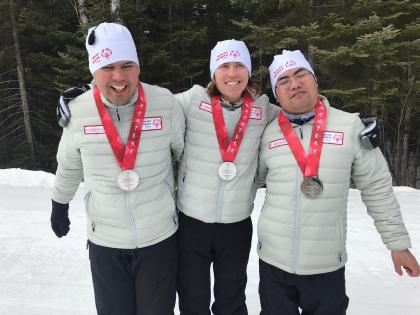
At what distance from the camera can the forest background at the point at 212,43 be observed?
8828 millimetres

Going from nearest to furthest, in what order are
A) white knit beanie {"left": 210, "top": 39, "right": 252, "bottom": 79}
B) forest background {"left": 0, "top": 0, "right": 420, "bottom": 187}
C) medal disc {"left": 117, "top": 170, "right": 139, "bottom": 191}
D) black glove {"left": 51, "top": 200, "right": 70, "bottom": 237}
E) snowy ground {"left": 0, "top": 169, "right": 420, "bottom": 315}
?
medal disc {"left": 117, "top": 170, "right": 139, "bottom": 191} → white knit beanie {"left": 210, "top": 39, "right": 252, "bottom": 79} → black glove {"left": 51, "top": 200, "right": 70, "bottom": 237} → snowy ground {"left": 0, "top": 169, "right": 420, "bottom": 315} → forest background {"left": 0, "top": 0, "right": 420, "bottom": 187}

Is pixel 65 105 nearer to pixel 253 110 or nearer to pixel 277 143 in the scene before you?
pixel 253 110

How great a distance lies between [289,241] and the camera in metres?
2.40

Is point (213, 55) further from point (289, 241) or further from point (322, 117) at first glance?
point (289, 241)

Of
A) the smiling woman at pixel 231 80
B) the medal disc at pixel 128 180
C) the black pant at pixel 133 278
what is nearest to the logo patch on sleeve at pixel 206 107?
the smiling woman at pixel 231 80

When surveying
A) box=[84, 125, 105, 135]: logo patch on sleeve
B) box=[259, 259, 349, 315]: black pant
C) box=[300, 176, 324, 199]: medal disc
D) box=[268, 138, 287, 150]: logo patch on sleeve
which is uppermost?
box=[84, 125, 105, 135]: logo patch on sleeve

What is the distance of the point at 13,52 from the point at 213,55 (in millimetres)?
11581

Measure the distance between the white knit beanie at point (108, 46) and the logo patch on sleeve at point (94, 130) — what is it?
0.33 m

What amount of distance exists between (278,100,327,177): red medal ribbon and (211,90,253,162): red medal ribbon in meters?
0.27

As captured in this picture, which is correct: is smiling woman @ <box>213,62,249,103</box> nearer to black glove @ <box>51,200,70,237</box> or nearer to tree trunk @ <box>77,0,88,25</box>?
black glove @ <box>51,200,70,237</box>

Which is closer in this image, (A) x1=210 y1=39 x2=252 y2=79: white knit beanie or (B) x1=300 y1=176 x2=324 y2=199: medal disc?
(B) x1=300 y1=176 x2=324 y2=199: medal disc

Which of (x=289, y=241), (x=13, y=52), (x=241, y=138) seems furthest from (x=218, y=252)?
(x=13, y=52)

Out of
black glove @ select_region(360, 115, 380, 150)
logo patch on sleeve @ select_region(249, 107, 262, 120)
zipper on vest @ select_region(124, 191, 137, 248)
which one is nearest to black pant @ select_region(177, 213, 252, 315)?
zipper on vest @ select_region(124, 191, 137, 248)

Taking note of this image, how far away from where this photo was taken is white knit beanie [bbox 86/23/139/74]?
7.29 feet
